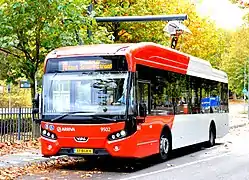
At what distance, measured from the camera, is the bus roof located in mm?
13881

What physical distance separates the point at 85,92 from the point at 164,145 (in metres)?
3.44

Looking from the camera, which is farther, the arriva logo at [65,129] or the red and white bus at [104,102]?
the arriva logo at [65,129]

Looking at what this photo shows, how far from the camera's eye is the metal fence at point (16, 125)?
1994 centimetres

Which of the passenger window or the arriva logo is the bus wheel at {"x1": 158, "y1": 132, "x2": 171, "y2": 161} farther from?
the arriva logo

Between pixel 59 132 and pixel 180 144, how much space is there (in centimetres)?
507

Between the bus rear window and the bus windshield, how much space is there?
12cm

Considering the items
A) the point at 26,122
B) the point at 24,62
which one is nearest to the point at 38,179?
the point at 26,122

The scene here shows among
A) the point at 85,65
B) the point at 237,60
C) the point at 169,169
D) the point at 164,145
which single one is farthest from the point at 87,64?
the point at 237,60

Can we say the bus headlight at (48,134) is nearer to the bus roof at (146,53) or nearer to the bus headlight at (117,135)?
the bus headlight at (117,135)

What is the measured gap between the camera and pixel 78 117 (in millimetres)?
13438

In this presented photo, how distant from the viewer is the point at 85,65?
45.3ft

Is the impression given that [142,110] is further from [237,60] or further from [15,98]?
[237,60]

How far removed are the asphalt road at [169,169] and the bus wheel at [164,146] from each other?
0.77ft

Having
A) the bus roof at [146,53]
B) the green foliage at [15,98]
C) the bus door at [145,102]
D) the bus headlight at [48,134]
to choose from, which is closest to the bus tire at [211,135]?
the bus roof at [146,53]
